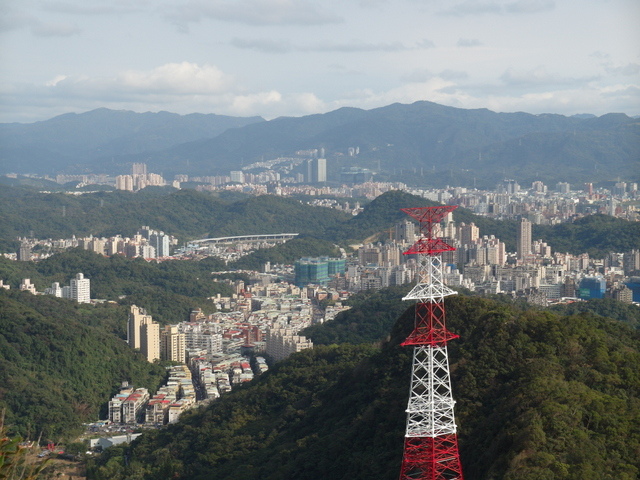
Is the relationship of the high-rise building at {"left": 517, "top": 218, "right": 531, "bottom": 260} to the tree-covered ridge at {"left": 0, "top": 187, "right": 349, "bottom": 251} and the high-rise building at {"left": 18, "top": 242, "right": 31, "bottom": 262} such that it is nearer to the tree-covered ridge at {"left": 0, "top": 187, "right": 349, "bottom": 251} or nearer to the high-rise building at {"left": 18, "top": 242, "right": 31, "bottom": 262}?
the tree-covered ridge at {"left": 0, "top": 187, "right": 349, "bottom": 251}

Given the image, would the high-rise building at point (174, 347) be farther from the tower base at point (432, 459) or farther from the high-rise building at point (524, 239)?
the high-rise building at point (524, 239)

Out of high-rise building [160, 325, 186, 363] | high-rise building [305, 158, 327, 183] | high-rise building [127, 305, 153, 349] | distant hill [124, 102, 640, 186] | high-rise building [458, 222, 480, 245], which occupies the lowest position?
high-rise building [160, 325, 186, 363]

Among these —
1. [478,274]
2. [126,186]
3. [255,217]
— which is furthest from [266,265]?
[126,186]

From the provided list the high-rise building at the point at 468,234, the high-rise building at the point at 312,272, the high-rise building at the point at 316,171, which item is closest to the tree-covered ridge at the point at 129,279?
the high-rise building at the point at 312,272

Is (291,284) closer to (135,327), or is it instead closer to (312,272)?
(312,272)

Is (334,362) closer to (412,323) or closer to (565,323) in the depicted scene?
(412,323)

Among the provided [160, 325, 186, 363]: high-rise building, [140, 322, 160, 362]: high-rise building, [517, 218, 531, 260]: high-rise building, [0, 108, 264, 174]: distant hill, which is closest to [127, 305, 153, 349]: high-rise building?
[140, 322, 160, 362]: high-rise building

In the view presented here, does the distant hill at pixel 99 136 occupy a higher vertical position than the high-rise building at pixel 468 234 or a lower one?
higher

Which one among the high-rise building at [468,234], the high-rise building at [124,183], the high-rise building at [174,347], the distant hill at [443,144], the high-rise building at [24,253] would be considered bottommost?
the high-rise building at [174,347]
